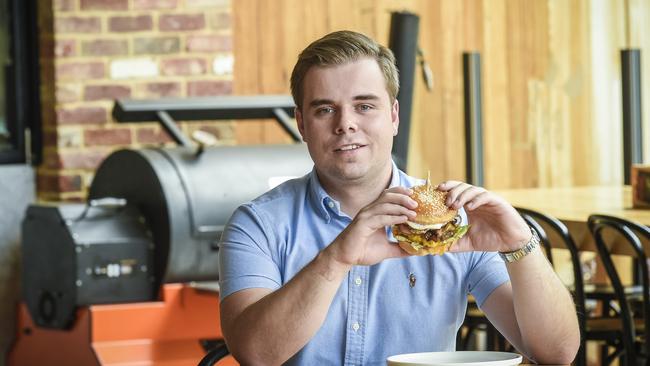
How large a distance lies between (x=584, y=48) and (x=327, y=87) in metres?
3.92

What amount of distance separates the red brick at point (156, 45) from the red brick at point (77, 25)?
155 mm

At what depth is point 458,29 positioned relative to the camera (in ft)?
18.2

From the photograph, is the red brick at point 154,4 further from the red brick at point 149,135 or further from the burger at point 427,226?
the burger at point 427,226

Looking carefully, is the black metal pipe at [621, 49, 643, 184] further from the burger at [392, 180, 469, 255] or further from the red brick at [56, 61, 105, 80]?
the burger at [392, 180, 469, 255]

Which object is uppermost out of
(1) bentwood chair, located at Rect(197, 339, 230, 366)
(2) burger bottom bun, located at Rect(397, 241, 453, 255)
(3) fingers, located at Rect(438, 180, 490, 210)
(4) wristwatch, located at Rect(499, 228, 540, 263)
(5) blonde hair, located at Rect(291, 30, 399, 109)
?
(5) blonde hair, located at Rect(291, 30, 399, 109)

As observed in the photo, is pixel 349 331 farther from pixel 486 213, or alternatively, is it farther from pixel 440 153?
pixel 440 153

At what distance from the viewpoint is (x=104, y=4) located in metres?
4.64

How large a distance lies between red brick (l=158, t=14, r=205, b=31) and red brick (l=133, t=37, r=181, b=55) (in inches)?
1.7

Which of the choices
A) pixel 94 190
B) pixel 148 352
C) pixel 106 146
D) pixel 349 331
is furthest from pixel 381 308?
pixel 106 146

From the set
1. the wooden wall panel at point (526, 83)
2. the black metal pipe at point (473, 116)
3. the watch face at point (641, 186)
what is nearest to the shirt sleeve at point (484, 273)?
the watch face at point (641, 186)

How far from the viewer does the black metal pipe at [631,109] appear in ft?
16.4

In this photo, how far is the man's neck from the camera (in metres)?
2.12

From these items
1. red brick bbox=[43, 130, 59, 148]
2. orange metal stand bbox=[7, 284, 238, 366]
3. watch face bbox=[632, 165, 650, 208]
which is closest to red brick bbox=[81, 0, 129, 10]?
red brick bbox=[43, 130, 59, 148]

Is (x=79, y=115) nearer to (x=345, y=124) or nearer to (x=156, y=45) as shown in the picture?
(x=156, y=45)
